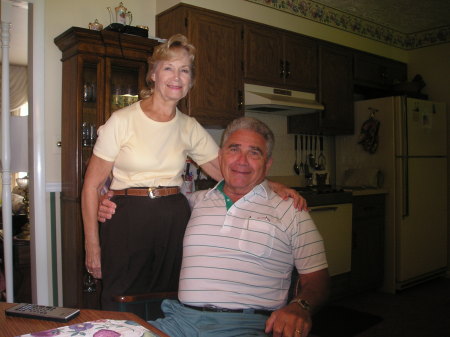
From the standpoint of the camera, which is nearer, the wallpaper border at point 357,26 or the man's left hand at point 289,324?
the man's left hand at point 289,324

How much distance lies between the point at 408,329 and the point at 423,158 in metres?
1.72

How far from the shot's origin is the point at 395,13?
4.01 metres

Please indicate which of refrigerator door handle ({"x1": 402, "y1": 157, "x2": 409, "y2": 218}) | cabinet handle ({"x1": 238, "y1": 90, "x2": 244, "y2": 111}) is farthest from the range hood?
refrigerator door handle ({"x1": 402, "y1": 157, "x2": 409, "y2": 218})

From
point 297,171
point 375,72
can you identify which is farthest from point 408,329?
point 375,72

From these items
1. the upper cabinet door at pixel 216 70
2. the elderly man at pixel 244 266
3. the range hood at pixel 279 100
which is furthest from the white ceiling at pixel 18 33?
the elderly man at pixel 244 266

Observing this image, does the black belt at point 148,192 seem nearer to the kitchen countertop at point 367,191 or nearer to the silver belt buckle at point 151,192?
the silver belt buckle at point 151,192

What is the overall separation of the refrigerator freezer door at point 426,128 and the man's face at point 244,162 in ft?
8.68

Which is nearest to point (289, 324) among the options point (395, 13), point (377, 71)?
point (377, 71)

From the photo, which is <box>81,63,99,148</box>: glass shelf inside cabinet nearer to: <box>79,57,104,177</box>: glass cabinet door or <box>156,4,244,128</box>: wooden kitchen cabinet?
<box>79,57,104,177</box>: glass cabinet door

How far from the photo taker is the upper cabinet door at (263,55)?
3123 mm

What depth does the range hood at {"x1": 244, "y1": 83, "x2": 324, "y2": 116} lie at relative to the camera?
3094 mm

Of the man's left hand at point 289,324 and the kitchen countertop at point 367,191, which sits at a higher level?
the kitchen countertop at point 367,191

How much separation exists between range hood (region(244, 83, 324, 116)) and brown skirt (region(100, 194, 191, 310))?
1.72m

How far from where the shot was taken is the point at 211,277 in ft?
4.56
